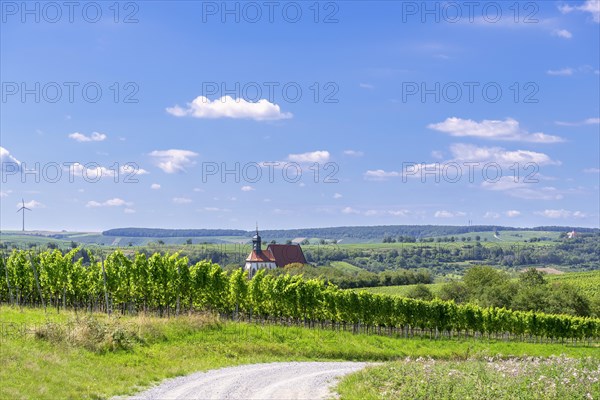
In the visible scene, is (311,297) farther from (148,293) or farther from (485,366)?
(485,366)

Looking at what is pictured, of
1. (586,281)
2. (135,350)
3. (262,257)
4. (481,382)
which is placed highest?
(481,382)

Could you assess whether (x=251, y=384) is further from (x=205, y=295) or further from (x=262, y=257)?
(x=262, y=257)

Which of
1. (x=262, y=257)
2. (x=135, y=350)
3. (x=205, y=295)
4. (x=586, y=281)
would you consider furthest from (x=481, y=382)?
(x=262, y=257)

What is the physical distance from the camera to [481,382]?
24969mm

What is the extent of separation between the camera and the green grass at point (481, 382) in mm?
23719

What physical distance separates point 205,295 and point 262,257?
430ft

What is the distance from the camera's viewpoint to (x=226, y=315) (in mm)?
67312

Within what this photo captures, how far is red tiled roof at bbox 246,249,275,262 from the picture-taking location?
19138 centimetres

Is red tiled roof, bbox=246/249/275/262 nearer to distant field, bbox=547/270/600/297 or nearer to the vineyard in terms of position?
distant field, bbox=547/270/600/297

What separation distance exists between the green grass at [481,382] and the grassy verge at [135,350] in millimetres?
8699

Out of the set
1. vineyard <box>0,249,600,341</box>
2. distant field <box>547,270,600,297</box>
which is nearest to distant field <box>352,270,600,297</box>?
distant field <box>547,270,600,297</box>

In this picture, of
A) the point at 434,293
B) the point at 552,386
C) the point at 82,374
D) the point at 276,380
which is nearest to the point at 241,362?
the point at 276,380

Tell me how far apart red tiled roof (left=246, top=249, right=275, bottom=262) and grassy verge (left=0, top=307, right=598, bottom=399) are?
136m

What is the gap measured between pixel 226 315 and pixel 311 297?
31.2 feet
